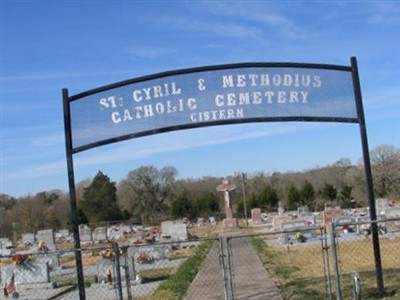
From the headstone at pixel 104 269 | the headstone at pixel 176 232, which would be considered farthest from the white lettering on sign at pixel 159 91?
the headstone at pixel 176 232

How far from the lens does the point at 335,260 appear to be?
27.5ft

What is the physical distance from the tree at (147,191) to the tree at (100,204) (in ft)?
18.2

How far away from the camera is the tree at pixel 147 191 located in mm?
93625

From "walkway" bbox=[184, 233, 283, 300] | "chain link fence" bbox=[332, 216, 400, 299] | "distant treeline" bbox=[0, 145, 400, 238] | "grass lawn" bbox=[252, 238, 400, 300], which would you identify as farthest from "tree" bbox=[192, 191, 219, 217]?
"walkway" bbox=[184, 233, 283, 300]

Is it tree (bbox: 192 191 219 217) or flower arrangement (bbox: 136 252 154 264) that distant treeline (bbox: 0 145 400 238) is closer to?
tree (bbox: 192 191 219 217)

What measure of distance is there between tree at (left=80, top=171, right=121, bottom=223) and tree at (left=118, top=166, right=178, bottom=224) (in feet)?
18.2

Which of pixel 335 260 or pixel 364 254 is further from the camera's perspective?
pixel 364 254

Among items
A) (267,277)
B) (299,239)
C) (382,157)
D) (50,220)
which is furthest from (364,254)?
(50,220)

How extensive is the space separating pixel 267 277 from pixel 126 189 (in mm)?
85218

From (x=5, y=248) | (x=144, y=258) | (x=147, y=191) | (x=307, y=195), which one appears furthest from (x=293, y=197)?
(x=144, y=258)

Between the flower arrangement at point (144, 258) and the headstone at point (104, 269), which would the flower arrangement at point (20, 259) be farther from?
the flower arrangement at point (144, 258)

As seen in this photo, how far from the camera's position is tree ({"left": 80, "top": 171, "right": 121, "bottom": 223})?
279 ft

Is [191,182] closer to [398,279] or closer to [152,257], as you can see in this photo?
[152,257]

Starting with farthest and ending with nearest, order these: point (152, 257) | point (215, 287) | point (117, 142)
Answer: point (152, 257) < point (215, 287) < point (117, 142)
